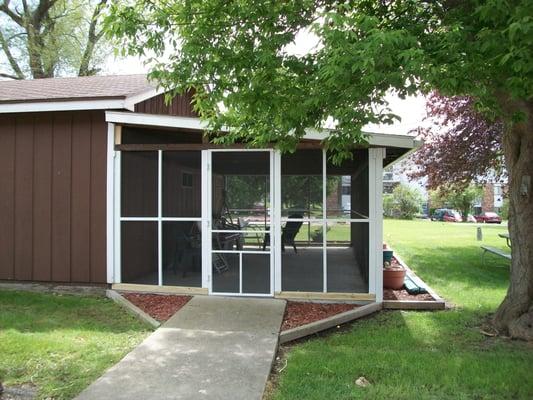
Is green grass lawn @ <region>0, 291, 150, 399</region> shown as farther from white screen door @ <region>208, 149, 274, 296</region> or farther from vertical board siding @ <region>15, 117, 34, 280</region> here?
white screen door @ <region>208, 149, 274, 296</region>

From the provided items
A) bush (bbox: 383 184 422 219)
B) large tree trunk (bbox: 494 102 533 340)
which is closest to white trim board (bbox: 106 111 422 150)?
large tree trunk (bbox: 494 102 533 340)

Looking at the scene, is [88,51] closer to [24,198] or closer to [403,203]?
[24,198]

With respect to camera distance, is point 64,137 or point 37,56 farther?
point 37,56

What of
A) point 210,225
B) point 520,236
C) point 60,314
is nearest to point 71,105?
point 210,225

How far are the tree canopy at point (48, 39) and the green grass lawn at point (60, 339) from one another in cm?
2199

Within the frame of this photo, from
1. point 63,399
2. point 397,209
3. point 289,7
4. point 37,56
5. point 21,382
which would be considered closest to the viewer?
point 63,399

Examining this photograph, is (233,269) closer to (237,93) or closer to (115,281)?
(115,281)

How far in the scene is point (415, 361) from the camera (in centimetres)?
502

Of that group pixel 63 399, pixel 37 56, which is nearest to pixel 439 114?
pixel 63 399

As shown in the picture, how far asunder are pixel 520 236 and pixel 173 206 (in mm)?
5052

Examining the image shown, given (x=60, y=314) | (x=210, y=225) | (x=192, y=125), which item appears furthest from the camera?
(x=210, y=225)

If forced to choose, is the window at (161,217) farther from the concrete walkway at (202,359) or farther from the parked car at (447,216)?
the parked car at (447,216)

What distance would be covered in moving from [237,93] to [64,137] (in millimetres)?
Result: 4337

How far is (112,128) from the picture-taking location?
8.02 meters
